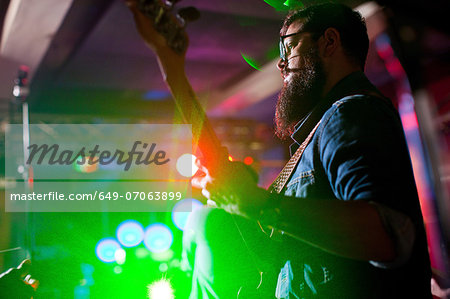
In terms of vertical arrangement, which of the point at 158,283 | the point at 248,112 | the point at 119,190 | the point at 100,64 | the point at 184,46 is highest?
the point at 100,64

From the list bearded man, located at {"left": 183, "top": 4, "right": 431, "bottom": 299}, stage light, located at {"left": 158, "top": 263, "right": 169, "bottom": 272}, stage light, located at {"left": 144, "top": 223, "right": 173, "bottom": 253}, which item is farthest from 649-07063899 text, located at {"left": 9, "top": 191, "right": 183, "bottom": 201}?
bearded man, located at {"left": 183, "top": 4, "right": 431, "bottom": 299}

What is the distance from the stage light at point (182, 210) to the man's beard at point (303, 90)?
Answer: 7.58 ft

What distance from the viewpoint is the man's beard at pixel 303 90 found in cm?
136

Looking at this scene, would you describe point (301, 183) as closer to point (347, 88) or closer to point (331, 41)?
point (347, 88)

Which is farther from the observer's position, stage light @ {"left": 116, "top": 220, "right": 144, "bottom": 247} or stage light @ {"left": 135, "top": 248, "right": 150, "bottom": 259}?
stage light @ {"left": 116, "top": 220, "right": 144, "bottom": 247}

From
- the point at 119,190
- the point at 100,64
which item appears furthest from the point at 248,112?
the point at 119,190

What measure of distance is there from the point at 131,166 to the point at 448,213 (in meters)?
5.33

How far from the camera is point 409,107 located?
4.87 metres

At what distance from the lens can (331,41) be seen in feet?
4.45

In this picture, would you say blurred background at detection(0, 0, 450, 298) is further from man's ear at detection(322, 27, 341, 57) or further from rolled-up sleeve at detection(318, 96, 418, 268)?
rolled-up sleeve at detection(318, 96, 418, 268)

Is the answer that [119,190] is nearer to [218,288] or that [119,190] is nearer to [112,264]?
[112,264]

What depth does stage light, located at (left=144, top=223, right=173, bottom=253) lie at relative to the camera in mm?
3537

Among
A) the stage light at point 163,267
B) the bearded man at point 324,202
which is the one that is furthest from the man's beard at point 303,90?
the stage light at point 163,267

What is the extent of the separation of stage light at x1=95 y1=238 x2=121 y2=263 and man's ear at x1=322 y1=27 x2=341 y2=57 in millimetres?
2226
